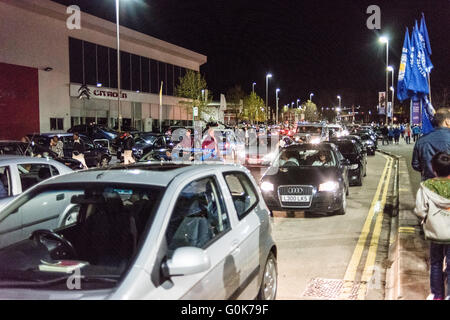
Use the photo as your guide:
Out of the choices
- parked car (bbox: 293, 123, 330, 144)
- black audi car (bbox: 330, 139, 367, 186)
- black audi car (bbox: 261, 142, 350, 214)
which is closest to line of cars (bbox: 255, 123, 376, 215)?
black audi car (bbox: 261, 142, 350, 214)

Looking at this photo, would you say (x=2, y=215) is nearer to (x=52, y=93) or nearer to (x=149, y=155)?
(x=149, y=155)

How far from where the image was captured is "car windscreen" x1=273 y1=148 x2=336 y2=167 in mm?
10961

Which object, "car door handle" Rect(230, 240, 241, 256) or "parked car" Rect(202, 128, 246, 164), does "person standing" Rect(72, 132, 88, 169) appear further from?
"car door handle" Rect(230, 240, 241, 256)

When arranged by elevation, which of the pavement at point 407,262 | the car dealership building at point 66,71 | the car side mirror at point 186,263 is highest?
the car dealership building at point 66,71

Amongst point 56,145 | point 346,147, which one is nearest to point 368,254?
point 346,147

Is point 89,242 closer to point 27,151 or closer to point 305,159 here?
point 305,159

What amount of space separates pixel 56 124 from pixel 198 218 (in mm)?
35141

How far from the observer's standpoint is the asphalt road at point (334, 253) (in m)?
5.56

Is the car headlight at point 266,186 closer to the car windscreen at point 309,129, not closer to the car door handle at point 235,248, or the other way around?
the car door handle at point 235,248

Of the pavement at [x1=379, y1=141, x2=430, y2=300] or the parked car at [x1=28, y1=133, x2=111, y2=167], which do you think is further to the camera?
the parked car at [x1=28, y1=133, x2=111, y2=167]

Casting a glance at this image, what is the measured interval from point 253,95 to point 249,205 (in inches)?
2860

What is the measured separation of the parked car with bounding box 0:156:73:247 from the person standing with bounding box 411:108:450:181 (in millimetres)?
4570

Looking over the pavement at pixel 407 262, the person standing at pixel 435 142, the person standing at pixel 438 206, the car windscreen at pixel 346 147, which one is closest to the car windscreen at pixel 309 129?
the car windscreen at pixel 346 147

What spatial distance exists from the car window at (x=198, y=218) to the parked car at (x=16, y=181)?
148 centimetres
